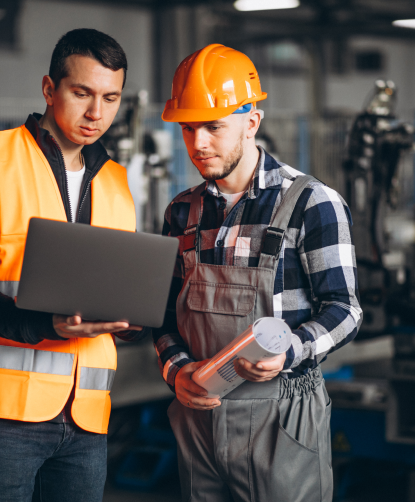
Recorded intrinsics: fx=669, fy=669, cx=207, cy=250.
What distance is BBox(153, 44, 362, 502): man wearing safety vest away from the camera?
5.53 feet

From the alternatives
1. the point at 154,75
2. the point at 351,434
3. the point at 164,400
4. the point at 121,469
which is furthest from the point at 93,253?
the point at 154,75

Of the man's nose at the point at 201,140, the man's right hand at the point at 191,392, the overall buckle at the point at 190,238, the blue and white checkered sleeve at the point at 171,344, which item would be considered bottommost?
the man's right hand at the point at 191,392

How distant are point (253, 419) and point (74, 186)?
785 mm

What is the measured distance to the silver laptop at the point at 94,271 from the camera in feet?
4.86

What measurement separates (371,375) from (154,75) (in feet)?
20.2

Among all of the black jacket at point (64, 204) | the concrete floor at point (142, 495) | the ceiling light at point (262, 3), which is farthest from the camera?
the ceiling light at point (262, 3)

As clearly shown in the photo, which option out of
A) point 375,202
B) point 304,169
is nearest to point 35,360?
point 375,202

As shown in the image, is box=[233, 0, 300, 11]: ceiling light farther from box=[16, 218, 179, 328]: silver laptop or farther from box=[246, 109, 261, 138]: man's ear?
box=[16, 218, 179, 328]: silver laptop

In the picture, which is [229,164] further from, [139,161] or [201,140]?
[139,161]

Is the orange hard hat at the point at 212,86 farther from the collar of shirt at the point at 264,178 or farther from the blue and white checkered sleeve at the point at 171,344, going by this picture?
the blue and white checkered sleeve at the point at 171,344

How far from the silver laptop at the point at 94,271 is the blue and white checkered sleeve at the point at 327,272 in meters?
0.39

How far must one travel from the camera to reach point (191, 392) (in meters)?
1.72

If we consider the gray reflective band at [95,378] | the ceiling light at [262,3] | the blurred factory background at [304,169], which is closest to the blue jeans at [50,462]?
the gray reflective band at [95,378]

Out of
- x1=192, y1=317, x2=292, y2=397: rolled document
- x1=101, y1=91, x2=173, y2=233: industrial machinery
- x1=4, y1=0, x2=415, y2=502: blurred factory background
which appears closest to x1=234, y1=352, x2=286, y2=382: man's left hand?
x1=192, y1=317, x2=292, y2=397: rolled document
